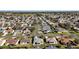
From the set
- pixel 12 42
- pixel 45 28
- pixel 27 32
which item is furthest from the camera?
pixel 45 28

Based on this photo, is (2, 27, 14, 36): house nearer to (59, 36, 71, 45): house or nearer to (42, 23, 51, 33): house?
(42, 23, 51, 33): house

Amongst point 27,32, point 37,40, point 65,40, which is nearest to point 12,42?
point 37,40

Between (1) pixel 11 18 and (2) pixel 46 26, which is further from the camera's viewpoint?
(1) pixel 11 18

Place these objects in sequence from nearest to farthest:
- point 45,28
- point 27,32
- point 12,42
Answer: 1. point 12,42
2. point 27,32
3. point 45,28

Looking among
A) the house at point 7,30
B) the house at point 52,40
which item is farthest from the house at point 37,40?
the house at point 7,30

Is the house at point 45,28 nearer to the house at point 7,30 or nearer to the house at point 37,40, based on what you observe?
the house at point 37,40

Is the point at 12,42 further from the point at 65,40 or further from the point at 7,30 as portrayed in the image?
the point at 65,40

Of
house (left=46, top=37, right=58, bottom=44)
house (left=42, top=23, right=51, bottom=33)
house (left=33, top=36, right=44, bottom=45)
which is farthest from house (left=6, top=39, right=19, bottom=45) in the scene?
house (left=42, top=23, right=51, bottom=33)

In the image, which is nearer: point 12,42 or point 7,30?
point 12,42

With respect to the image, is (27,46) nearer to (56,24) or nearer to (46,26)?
(46,26)

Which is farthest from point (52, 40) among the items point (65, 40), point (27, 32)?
point (27, 32)
